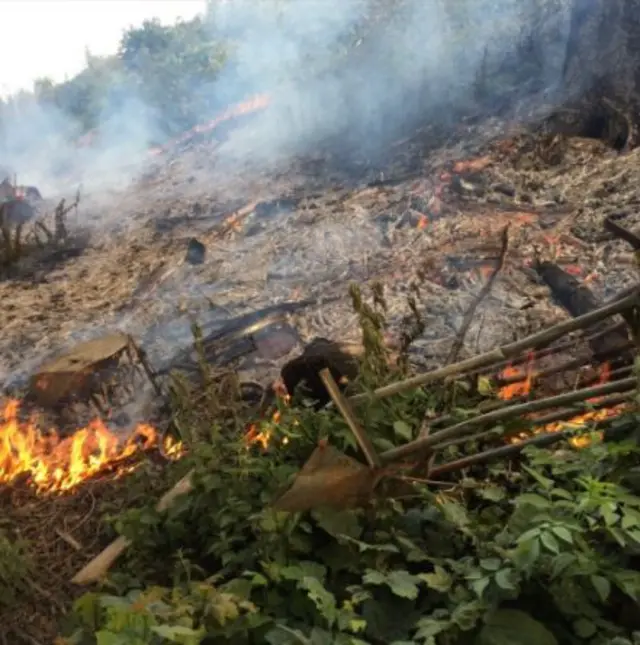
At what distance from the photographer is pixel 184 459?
10.6 ft

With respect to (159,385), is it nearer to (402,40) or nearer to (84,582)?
(84,582)

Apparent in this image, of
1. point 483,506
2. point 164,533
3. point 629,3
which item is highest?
point 629,3

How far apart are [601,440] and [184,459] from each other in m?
1.92

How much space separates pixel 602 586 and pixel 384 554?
0.77 m

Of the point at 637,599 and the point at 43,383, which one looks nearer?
the point at 637,599

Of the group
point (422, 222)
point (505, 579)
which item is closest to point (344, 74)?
point (422, 222)

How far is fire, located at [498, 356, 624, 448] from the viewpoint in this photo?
2473 mm

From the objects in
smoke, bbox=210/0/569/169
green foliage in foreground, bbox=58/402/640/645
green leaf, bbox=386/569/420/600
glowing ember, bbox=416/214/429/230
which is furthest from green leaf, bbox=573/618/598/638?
smoke, bbox=210/0/569/169

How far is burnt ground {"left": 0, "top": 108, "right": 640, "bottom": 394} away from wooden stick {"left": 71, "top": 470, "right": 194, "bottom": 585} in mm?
1788

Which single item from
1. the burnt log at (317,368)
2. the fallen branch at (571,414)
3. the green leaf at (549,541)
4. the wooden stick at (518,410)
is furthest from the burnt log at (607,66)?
the green leaf at (549,541)

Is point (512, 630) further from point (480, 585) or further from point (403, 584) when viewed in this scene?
point (403, 584)

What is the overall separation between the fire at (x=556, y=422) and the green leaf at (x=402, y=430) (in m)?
0.44

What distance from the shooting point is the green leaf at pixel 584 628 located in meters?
1.78

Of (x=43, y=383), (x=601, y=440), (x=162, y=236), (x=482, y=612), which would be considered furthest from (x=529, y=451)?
(x=162, y=236)
